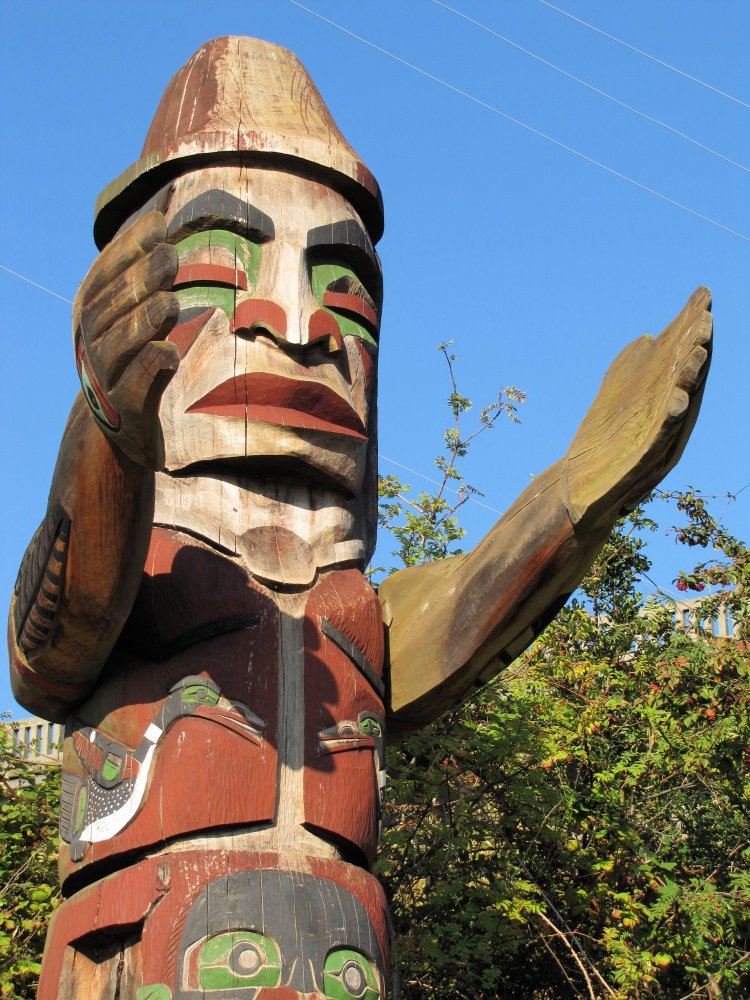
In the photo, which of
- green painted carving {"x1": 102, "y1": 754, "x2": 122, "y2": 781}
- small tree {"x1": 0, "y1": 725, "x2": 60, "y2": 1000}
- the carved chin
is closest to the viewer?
green painted carving {"x1": 102, "y1": 754, "x2": 122, "y2": 781}

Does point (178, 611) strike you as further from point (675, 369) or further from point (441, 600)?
point (675, 369)

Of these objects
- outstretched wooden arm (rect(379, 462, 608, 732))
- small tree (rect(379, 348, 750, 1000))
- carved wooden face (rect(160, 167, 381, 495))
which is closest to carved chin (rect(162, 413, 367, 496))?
carved wooden face (rect(160, 167, 381, 495))

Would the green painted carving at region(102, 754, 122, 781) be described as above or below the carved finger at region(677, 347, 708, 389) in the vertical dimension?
below

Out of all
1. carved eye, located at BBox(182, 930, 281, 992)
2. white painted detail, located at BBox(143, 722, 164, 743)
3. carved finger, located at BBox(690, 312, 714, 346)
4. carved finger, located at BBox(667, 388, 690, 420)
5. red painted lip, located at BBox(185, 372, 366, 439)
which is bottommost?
carved eye, located at BBox(182, 930, 281, 992)

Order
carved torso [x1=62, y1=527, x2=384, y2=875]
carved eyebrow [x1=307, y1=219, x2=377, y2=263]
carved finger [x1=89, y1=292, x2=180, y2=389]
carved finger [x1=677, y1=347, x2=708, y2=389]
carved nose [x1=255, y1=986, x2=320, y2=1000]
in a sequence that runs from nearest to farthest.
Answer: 1. carved finger [x1=89, y1=292, x2=180, y2=389]
2. carved nose [x1=255, y1=986, x2=320, y2=1000]
3. carved finger [x1=677, y1=347, x2=708, y2=389]
4. carved torso [x1=62, y1=527, x2=384, y2=875]
5. carved eyebrow [x1=307, y1=219, x2=377, y2=263]

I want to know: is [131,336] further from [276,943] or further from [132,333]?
[276,943]

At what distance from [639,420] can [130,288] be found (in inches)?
61.3

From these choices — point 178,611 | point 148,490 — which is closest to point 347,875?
point 178,611

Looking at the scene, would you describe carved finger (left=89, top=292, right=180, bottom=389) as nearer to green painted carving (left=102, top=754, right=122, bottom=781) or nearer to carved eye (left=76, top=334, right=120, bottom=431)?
carved eye (left=76, top=334, right=120, bottom=431)

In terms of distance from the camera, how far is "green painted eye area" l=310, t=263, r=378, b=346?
16.2 feet

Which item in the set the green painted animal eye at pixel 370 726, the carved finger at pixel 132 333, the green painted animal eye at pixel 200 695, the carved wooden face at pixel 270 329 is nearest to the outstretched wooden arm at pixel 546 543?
the green painted animal eye at pixel 370 726

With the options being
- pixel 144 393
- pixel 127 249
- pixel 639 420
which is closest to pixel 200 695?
pixel 144 393

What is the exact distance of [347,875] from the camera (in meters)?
3.98

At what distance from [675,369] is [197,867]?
194cm
